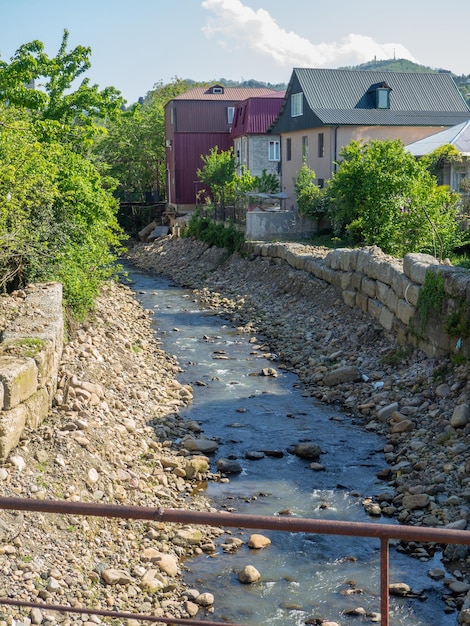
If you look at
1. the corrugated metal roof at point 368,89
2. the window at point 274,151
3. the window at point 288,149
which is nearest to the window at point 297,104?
the corrugated metal roof at point 368,89

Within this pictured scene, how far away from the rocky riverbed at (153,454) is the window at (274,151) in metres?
22.6

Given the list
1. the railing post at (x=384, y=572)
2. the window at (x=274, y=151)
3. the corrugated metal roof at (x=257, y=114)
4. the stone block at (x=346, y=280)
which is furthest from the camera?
the window at (x=274, y=151)

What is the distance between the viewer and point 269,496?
945 cm

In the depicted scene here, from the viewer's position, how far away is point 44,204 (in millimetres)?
13930

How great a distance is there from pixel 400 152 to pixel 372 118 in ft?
44.0

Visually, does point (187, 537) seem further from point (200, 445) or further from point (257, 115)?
point (257, 115)

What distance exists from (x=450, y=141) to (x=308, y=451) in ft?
54.9

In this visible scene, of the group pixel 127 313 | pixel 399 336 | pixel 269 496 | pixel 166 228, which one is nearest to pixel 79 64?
pixel 127 313

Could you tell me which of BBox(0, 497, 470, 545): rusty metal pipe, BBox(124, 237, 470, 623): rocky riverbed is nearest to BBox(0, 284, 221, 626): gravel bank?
BBox(124, 237, 470, 623): rocky riverbed

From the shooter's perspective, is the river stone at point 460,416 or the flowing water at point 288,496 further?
the river stone at point 460,416

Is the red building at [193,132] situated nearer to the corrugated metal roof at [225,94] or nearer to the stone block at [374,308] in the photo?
the corrugated metal roof at [225,94]

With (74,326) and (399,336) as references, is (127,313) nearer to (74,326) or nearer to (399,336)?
(74,326)

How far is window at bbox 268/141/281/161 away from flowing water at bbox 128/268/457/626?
80.9ft

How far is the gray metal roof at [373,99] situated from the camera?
A: 32.8 m
